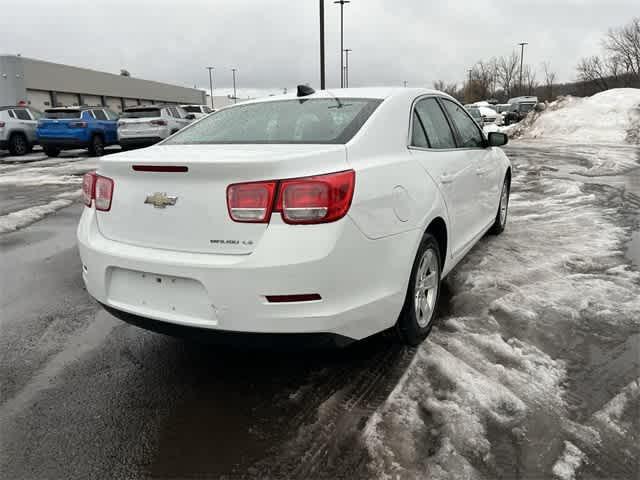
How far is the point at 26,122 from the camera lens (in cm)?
1819

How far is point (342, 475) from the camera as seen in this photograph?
2.17 meters

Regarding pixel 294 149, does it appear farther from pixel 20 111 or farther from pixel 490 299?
pixel 20 111

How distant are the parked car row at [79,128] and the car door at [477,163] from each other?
46.0ft

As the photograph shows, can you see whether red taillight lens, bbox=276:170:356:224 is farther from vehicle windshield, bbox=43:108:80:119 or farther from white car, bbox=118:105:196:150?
vehicle windshield, bbox=43:108:80:119

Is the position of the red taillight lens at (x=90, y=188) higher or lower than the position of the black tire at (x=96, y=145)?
higher

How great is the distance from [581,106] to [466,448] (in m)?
26.4

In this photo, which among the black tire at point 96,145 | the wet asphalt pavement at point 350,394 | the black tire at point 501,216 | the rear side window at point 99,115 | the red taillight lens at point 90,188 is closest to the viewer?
the wet asphalt pavement at point 350,394

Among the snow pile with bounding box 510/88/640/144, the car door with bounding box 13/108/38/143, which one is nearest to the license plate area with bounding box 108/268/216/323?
the car door with bounding box 13/108/38/143

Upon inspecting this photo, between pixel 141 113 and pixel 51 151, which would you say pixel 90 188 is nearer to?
pixel 141 113

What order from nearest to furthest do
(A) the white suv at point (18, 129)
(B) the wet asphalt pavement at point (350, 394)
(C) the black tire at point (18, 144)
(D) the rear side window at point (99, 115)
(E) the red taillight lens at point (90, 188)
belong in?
(B) the wet asphalt pavement at point (350, 394) → (E) the red taillight lens at point (90, 188) → (A) the white suv at point (18, 129) → (C) the black tire at point (18, 144) → (D) the rear side window at point (99, 115)

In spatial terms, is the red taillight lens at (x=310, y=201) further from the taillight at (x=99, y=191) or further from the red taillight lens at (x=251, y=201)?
the taillight at (x=99, y=191)

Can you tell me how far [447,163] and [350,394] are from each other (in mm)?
1724

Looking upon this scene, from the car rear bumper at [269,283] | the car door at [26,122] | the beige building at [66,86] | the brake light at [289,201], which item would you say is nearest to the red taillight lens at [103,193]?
the car rear bumper at [269,283]

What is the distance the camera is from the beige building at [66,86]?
3638cm
